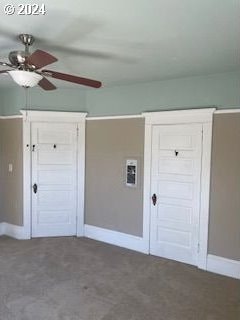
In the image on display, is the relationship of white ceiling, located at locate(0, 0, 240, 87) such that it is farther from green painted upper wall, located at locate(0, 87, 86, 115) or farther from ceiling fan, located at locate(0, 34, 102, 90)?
green painted upper wall, located at locate(0, 87, 86, 115)

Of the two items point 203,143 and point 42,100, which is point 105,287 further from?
point 42,100

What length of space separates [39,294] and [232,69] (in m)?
3.45

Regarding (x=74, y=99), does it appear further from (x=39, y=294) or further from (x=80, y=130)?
(x=39, y=294)

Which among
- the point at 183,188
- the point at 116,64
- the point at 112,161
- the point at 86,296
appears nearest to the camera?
the point at 86,296

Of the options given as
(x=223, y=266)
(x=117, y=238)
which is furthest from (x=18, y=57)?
(x=223, y=266)

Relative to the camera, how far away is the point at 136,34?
2.46 metres

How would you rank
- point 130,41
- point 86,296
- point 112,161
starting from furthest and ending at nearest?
point 112,161, point 86,296, point 130,41

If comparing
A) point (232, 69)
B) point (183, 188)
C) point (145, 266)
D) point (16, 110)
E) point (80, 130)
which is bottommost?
point (145, 266)

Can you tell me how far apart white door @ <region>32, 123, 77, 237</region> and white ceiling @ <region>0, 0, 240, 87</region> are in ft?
4.89

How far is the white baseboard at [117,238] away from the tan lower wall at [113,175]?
0.25ft

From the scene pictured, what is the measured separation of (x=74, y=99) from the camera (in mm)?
4879

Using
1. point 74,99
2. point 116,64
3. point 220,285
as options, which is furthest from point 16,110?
point 220,285

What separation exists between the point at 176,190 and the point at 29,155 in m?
2.47

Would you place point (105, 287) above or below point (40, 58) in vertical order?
below
